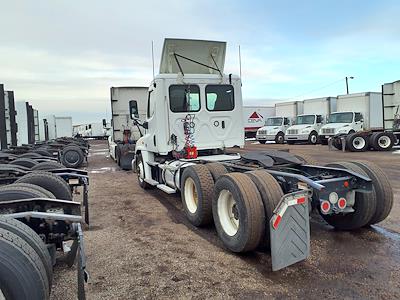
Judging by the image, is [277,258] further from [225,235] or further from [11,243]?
[11,243]

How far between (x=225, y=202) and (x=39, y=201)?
2443mm

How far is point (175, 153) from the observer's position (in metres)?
7.61

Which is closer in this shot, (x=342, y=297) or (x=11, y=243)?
(x=11, y=243)

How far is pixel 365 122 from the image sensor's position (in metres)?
23.2

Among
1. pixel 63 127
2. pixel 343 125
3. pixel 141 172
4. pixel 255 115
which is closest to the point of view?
pixel 141 172

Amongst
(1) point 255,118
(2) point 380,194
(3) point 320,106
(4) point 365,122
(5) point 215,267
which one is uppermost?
(3) point 320,106

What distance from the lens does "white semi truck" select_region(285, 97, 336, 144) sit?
26.1 metres

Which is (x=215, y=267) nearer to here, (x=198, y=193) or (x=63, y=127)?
(x=198, y=193)

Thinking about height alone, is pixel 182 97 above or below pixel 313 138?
above

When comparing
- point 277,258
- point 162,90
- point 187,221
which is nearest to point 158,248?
point 187,221

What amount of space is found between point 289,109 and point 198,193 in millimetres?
27213

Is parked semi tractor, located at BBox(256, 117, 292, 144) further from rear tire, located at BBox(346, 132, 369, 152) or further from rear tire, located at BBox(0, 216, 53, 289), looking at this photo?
rear tire, located at BBox(0, 216, 53, 289)

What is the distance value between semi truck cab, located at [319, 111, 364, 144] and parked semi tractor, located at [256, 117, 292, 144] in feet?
16.5

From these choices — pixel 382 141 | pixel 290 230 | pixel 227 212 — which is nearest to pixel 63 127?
pixel 382 141
